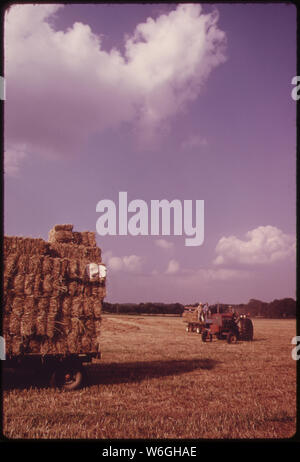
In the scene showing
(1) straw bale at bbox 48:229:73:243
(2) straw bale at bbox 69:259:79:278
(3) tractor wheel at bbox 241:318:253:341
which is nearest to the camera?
(2) straw bale at bbox 69:259:79:278

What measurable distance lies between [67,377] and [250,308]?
5785cm

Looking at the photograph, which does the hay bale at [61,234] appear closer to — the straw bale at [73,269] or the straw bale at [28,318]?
the straw bale at [73,269]

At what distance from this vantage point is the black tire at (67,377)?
28.1ft

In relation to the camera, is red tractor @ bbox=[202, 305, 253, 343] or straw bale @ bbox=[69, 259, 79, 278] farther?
red tractor @ bbox=[202, 305, 253, 343]

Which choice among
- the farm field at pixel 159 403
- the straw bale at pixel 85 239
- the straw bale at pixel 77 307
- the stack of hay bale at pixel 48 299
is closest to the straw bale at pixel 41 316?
the stack of hay bale at pixel 48 299

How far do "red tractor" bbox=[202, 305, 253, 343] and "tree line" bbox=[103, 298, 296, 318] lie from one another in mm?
37190

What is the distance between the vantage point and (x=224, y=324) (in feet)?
72.5

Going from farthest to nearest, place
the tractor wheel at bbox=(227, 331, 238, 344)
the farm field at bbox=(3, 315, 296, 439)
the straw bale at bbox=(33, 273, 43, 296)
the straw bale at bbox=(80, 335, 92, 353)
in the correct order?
1. the tractor wheel at bbox=(227, 331, 238, 344)
2. the straw bale at bbox=(80, 335, 92, 353)
3. the straw bale at bbox=(33, 273, 43, 296)
4. the farm field at bbox=(3, 315, 296, 439)

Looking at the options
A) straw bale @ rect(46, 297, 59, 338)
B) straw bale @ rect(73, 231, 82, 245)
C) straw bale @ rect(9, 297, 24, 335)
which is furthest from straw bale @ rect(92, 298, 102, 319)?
straw bale @ rect(73, 231, 82, 245)

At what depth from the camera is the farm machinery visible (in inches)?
846

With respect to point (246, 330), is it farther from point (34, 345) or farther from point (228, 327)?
point (34, 345)

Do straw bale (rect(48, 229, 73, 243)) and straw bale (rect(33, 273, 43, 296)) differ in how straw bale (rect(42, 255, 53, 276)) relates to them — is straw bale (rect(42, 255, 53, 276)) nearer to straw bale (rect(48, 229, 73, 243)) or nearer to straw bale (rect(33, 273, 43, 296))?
straw bale (rect(33, 273, 43, 296))
